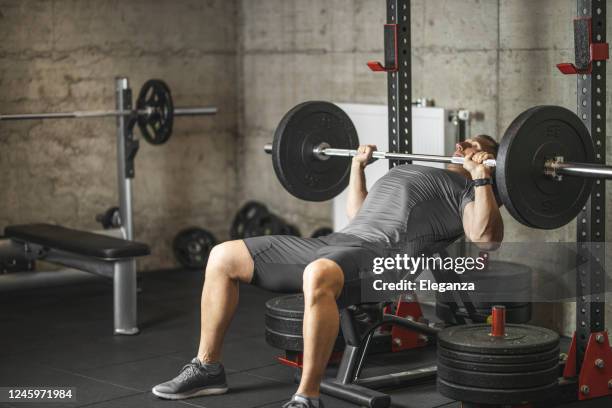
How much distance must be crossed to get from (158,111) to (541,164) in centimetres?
259

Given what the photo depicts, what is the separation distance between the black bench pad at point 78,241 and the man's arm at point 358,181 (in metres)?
1.14

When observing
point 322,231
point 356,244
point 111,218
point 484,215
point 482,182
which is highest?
point 482,182

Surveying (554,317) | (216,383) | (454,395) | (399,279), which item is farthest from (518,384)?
(554,317)

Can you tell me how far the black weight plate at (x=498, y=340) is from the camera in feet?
10.2

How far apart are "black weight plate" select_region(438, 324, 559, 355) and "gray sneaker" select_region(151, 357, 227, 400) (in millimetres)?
838

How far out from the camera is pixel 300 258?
3.43 m

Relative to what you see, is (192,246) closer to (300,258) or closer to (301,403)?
(300,258)

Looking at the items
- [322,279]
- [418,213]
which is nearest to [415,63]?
[418,213]

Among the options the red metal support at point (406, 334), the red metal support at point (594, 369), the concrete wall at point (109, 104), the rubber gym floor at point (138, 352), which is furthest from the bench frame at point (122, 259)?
the red metal support at point (594, 369)

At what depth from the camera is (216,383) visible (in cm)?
356

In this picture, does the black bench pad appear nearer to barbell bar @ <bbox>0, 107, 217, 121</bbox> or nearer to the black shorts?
barbell bar @ <bbox>0, 107, 217, 121</bbox>

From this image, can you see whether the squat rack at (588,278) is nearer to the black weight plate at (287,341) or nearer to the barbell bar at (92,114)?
the black weight plate at (287,341)

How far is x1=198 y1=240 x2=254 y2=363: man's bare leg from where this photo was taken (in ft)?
11.3

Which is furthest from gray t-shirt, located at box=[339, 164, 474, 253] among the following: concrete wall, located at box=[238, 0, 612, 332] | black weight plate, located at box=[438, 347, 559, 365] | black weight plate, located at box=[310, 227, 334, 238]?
black weight plate, located at box=[310, 227, 334, 238]
